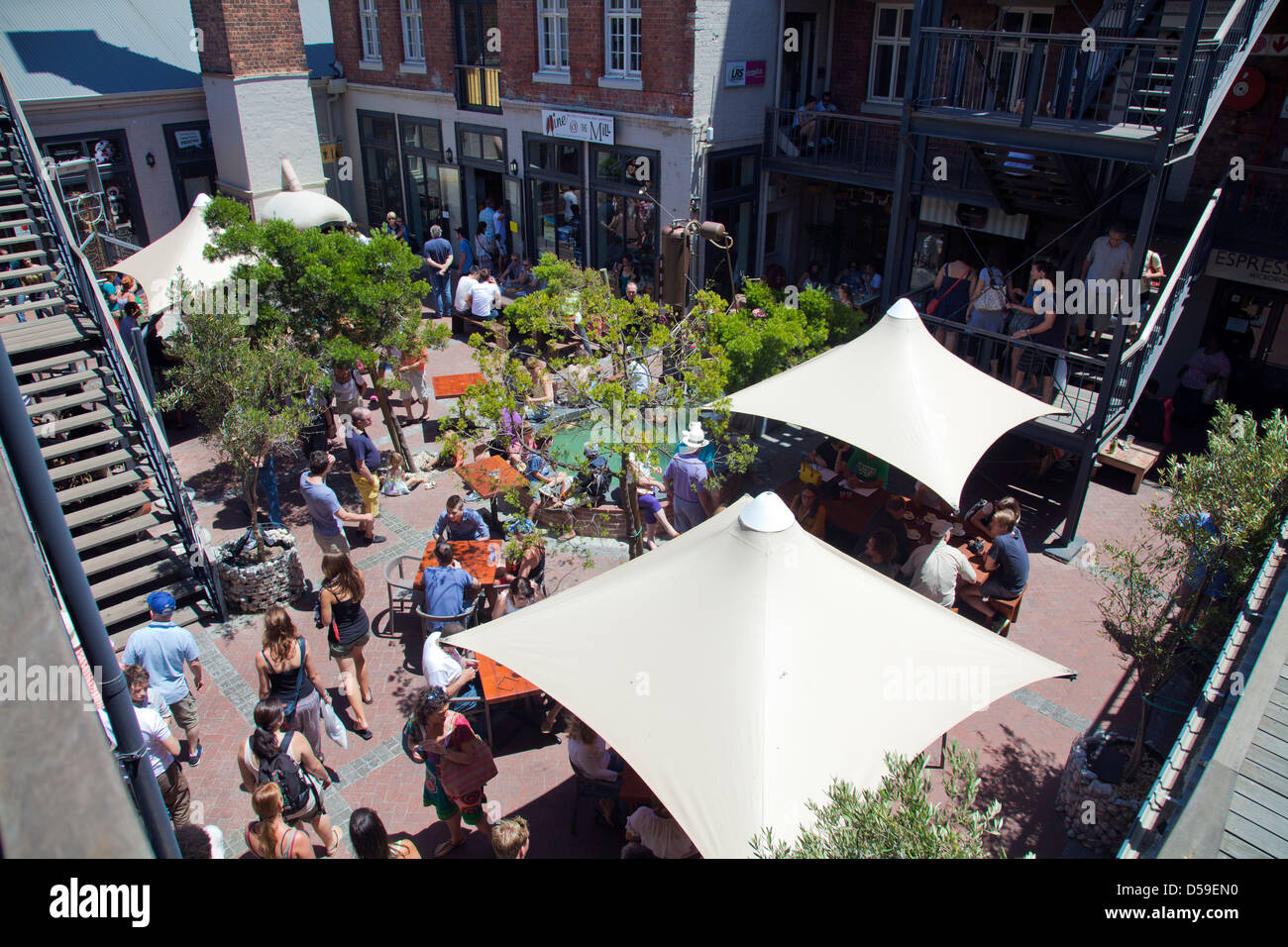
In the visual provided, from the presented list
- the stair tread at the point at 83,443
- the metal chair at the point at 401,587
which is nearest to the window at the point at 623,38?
the metal chair at the point at 401,587

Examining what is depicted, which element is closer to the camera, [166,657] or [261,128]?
[166,657]

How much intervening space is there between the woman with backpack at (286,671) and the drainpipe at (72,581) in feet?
8.22

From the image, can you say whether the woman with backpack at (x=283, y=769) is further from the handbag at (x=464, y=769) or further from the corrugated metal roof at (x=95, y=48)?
the corrugated metal roof at (x=95, y=48)

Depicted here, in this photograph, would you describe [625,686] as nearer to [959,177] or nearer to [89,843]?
[89,843]

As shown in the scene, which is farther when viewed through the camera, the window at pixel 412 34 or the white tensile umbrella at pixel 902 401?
the window at pixel 412 34

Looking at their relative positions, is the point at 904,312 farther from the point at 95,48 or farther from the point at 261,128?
the point at 95,48

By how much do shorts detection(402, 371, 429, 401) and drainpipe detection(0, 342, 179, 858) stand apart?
9178 mm

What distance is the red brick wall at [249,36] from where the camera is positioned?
18.1 m

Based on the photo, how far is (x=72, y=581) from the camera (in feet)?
10.6

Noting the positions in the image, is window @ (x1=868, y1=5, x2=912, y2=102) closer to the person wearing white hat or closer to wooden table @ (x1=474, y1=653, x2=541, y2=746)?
the person wearing white hat

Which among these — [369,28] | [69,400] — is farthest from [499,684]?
[369,28]

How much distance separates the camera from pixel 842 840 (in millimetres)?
3467

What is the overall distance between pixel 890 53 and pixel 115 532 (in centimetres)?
1510
